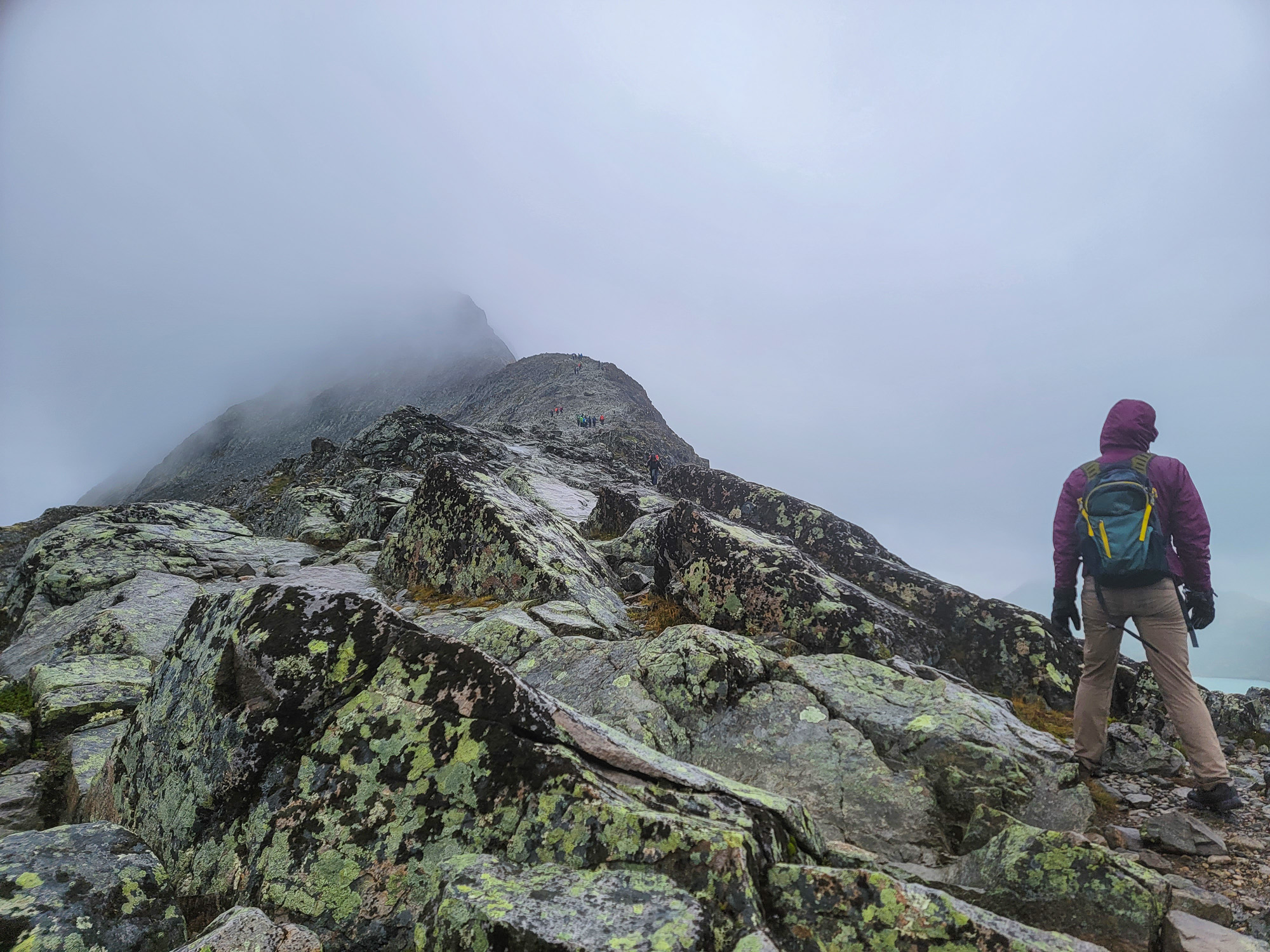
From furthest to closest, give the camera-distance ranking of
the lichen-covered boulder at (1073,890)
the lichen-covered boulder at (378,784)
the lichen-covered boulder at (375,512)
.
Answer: the lichen-covered boulder at (375,512)
the lichen-covered boulder at (1073,890)
the lichen-covered boulder at (378,784)

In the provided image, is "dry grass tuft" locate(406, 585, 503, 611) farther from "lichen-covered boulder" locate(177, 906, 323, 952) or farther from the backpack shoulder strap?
the backpack shoulder strap

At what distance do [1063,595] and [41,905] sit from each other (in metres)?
11.5

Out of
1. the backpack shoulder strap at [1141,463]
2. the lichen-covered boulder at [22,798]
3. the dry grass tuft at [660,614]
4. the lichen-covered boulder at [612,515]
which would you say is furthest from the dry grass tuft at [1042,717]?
the lichen-covered boulder at [22,798]

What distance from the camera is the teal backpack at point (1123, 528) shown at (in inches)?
289

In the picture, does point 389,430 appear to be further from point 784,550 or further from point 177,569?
point 784,550

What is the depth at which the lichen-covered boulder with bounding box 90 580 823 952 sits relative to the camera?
394 centimetres

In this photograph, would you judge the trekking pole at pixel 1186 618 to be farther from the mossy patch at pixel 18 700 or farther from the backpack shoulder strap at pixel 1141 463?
the mossy patch at pixel 18 700

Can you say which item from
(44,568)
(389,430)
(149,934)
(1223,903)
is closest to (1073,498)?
(1223,903)

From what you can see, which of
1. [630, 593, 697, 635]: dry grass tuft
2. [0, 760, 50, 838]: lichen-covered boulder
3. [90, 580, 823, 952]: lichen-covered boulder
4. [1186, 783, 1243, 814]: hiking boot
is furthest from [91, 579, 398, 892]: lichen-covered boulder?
[1186, 783, 1243, 814]: hiking boot

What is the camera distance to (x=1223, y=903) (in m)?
4.59

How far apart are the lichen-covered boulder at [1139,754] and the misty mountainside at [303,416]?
120214 mm

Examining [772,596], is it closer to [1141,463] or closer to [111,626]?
[1141,463]

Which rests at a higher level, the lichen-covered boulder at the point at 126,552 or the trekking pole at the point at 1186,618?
the trekking pole at the point at 1186,618

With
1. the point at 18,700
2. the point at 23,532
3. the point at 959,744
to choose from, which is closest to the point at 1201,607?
A: the point at 959,744
